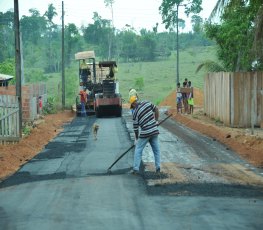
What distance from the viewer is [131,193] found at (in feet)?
32.5

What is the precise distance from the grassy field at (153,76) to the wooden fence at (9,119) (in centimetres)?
3901

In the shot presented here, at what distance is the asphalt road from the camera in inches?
310

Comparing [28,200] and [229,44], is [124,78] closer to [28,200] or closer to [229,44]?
[229,44]

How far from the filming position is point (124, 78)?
253 ft

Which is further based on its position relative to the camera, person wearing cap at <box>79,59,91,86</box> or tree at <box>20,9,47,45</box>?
tree at <box>20,9,47,45</box>

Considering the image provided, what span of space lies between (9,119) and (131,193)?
32.3 feet

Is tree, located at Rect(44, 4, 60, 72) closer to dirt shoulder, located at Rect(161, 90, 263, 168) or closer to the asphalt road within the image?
dirt shoulder, located at Rect(161, 90, 263, 168)

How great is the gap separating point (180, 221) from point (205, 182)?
3208 mm

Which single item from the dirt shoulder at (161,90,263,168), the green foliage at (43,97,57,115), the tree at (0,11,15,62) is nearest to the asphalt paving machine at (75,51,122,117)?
the green foliage at (43,97,57,115)

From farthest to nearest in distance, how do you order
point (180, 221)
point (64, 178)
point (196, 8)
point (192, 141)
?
point (196, 8), point (192, 141), point (64, 178), point (180, 221)

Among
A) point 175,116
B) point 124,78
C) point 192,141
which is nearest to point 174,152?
point 192,141

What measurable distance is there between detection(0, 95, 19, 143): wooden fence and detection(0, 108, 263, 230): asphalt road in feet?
8.93

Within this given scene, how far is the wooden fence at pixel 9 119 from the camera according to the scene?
1840 cm

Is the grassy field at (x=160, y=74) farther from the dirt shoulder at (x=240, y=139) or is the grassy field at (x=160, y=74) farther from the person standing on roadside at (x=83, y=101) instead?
the dirt shoulder at (x=240, y=139)
